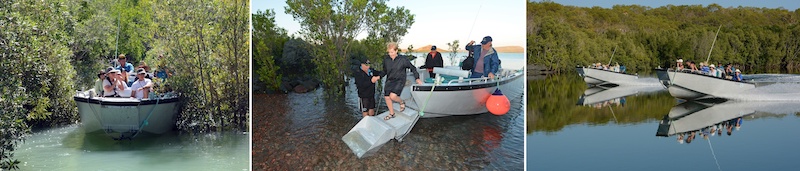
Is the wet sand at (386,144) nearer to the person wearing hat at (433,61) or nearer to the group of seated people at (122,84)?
the person wearing hat at (433,61)

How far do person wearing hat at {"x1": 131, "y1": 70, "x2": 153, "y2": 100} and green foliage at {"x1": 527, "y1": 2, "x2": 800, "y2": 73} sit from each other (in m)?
3.20

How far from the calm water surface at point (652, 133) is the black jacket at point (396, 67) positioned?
4.03 ft

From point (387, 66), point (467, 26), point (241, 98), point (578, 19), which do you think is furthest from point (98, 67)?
point (578, 19)

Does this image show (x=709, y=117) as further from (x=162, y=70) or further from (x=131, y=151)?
(x=131, y=151)

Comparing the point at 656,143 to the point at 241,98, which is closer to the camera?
the point at 656,143

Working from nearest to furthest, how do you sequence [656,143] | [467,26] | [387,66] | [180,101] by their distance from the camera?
[387,66] < [467,26] < [656,143] < [180,101]

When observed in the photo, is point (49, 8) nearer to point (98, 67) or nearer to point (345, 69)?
point (98, 67)

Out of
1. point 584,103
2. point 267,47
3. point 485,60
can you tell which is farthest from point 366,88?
point 584,103

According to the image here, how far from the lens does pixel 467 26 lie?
15.6 feet

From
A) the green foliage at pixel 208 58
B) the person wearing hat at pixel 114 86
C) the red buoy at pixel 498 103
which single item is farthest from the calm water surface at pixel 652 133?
the person wearing hat at pixel 114 86

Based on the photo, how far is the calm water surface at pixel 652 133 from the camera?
196 inches

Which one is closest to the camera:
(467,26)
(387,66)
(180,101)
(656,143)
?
(387,66)

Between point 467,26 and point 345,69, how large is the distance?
1.13 meters

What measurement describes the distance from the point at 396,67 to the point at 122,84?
2.52 metres
